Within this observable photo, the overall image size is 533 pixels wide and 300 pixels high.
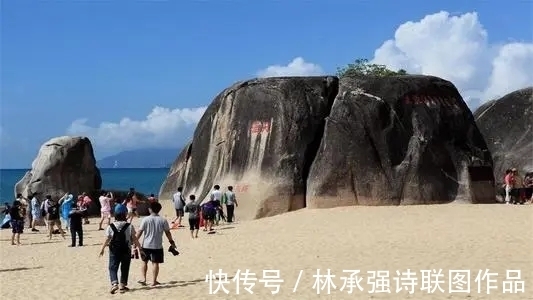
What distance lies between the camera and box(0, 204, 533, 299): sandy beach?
11742 millimetres

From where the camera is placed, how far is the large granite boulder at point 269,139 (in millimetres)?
24125

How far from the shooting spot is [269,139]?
2481cm

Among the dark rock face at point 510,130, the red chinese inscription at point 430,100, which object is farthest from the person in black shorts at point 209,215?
the dark rock face at point 510,130

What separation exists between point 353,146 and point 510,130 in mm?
14154

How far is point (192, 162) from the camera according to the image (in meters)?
29.1

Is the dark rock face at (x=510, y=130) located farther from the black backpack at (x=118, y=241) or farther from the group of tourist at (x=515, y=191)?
the black backpack at (x=118, y=241)

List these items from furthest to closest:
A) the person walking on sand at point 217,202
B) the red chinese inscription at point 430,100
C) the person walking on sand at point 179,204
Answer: the red chinese inscription at point 430,100
the person walking on sand at point 179,204
the person walking on sand at point 217,202

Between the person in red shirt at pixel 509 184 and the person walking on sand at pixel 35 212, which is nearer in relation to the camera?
the person walking on sand at pixel 35 212

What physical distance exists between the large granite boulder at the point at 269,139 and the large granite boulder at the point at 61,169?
31.2ft

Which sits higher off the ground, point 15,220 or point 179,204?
point 179,204

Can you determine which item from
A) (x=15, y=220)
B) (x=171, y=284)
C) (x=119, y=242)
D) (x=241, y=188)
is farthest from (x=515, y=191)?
(x=119, y=242)

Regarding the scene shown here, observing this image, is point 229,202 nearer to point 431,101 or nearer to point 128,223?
point 431,101

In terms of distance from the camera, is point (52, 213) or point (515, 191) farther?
point (515, 191)

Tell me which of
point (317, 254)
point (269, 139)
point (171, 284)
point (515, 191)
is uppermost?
point (269, 139)
